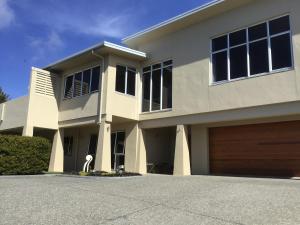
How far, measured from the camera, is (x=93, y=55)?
60.4ft

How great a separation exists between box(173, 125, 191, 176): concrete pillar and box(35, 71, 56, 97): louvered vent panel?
890 cm

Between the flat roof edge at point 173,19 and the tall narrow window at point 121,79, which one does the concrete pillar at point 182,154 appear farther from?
the flat roof edge at point 173,19

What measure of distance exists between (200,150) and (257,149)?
291 cm

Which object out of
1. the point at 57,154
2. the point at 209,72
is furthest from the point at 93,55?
the point at 57,154

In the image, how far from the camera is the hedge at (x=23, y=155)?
16.6 metres

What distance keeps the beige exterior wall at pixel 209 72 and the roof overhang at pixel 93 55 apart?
118 cm

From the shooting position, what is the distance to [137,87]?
62.5ft

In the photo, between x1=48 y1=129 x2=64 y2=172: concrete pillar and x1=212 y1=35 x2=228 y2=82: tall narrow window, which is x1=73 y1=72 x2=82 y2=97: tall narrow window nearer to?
x1=48 y1=129 x2=64 y2=172: concrete pillar

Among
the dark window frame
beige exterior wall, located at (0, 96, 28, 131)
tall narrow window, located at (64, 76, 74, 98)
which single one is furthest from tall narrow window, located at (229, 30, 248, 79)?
the dark window frame

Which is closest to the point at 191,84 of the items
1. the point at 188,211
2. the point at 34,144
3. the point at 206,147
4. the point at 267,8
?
the point at 206,147

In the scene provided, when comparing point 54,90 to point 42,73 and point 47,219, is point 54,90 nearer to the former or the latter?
point 42,73

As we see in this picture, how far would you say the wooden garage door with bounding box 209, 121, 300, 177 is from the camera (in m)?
13.9

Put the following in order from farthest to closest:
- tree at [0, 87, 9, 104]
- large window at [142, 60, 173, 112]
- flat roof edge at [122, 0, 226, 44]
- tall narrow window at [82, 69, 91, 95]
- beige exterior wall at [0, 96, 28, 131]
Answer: tree at [0, 87, 9, 104]
beige exterior wall at [0, 96, 28, 131]
tall narrow window at [82, 69, 91, 95]
large window at [142, 60, 173, 112]
flat roof edge at [122, 0, 226, 44]

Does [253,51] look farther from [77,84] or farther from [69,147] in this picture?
[69,147]
